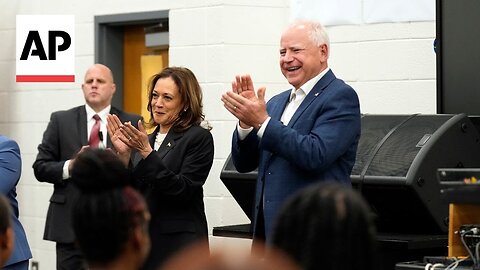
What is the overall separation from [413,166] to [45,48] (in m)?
2.78

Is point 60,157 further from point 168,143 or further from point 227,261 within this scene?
point 227,261

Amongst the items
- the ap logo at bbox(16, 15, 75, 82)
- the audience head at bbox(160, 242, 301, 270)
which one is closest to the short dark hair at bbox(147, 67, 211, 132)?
the ap logo at bbox(16, 15, 75, 82)

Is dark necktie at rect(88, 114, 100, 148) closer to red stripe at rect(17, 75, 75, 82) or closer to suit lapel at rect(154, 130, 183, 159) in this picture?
red stripe at rect(17, 75, 75, 82)

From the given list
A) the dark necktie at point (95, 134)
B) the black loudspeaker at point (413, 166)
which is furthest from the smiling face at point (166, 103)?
the dark necktie at point (95, 134)

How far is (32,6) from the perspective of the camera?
784 centimetres

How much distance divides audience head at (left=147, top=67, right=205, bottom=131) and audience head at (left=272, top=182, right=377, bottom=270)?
9.54ft

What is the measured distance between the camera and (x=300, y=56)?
4289 mm

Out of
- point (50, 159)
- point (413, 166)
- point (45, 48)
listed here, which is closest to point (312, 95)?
point (413, 166)

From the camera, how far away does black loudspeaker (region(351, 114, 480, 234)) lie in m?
4.69

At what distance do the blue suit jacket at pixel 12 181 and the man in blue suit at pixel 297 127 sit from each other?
1009mm

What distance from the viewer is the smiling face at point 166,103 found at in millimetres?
4848

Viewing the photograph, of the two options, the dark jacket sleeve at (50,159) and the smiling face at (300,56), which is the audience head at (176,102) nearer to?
the smiling face at (300,56)

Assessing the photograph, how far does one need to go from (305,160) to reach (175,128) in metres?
0.98

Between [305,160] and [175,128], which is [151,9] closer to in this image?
[175,128]
